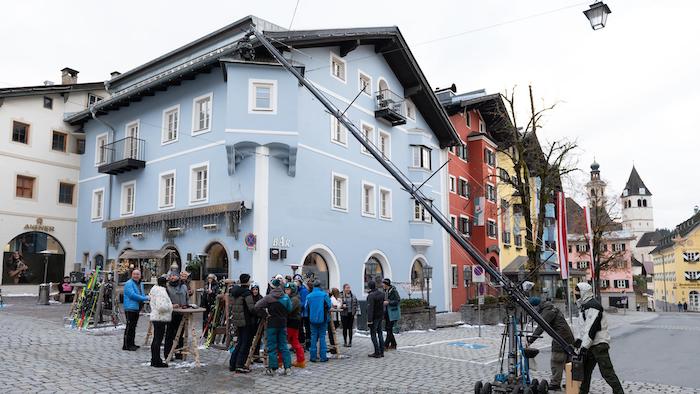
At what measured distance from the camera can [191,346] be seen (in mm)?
11531

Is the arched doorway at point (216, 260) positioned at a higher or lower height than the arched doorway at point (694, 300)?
higher

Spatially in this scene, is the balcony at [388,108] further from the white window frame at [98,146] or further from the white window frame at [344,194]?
the white window frame at [98,146]

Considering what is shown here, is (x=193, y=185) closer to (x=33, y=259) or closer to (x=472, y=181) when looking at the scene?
(x=33, y=259)

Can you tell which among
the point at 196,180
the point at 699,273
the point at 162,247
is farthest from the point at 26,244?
the point at 699,273

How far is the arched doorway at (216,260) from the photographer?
73.5 ft

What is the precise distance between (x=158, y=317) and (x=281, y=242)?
10.7m

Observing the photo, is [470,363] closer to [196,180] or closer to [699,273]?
[196,180]

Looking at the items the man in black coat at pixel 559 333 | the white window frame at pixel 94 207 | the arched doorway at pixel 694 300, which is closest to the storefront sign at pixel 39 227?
the white window frame at pixel 94 207

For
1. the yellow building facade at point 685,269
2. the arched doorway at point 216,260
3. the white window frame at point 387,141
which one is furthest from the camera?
the yellow building facade at point 685,269

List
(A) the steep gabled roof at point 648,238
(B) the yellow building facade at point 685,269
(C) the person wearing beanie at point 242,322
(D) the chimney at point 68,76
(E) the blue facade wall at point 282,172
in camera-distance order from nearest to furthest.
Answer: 1. (C) the person wearing beanie at point 242,322
2. (E) the blue facade wall at point 282,172
3. (D) the chimney at point 68,76
4. (B) the yellow building facade at point 685,269
5. (A) the steep gabled roof at point 648,238

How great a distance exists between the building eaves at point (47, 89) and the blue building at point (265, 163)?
6.08 feet

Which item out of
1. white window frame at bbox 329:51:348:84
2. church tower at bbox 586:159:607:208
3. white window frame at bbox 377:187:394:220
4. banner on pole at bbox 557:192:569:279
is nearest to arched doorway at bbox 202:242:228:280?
white window frame at bbox 377:187:394:220

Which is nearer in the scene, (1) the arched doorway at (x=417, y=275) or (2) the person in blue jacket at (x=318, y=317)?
(2) the person in blue jacket at (x=318, y=317)

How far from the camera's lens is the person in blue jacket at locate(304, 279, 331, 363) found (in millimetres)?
12062
